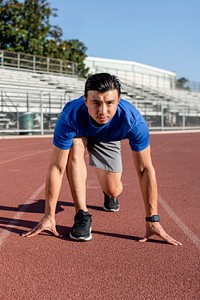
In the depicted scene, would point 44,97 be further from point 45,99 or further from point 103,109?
point 103,109

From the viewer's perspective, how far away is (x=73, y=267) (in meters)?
3.11

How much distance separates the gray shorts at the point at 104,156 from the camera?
473cm

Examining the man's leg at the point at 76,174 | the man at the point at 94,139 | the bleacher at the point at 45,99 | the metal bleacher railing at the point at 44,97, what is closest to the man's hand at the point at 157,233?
the man at the point at 94,139

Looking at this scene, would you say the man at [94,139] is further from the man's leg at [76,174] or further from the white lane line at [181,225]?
the white lane line at [181,225]

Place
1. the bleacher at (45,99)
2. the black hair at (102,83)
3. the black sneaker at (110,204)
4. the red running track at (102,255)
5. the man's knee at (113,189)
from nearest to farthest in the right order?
the red running track at (102,255) → the black hair at (102,83) → the man's knee at (113,189) → the black sneaker at (110,204) → the bleacher at (45,99)

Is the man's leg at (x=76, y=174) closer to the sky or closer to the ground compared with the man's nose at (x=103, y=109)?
closer to the ground

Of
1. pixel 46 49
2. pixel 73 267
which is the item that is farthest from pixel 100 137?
pixel 46 49

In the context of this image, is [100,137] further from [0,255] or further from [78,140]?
[0,255]

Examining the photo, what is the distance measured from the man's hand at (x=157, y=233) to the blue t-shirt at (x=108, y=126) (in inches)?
27.1

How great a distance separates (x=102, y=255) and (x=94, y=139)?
1304 mm

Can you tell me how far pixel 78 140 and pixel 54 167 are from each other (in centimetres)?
37

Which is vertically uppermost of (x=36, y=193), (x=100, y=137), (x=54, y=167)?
(x=100, y=137)

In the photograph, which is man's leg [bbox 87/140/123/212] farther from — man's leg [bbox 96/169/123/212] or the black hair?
the black hair

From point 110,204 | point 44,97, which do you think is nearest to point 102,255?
point 110,204
